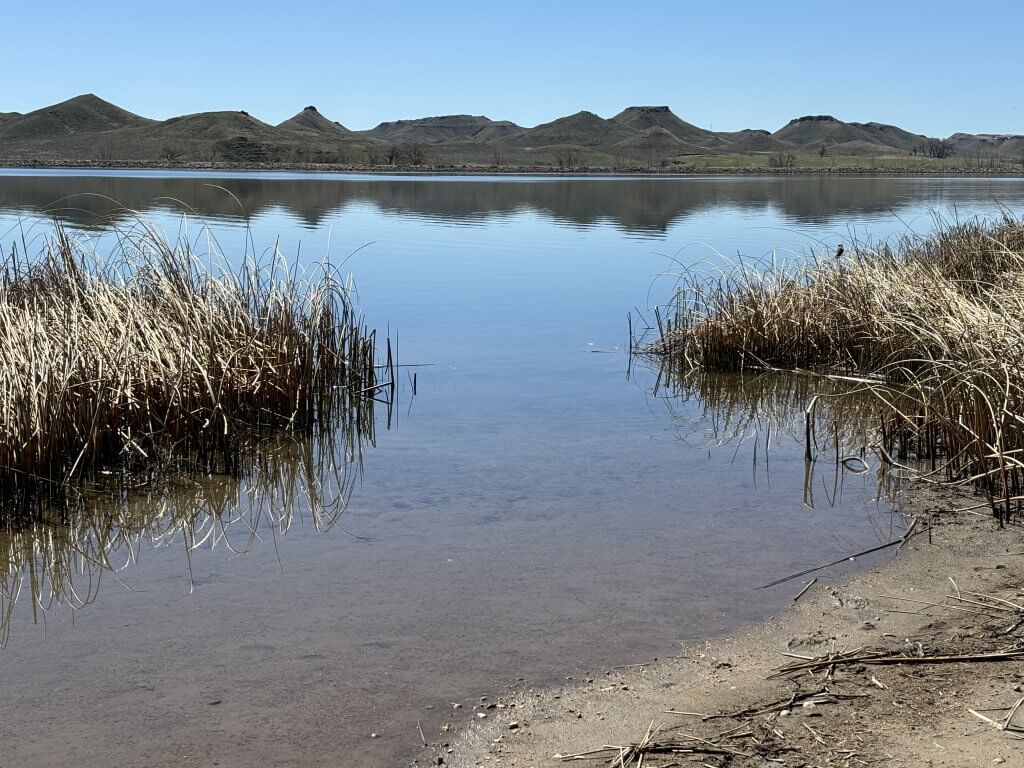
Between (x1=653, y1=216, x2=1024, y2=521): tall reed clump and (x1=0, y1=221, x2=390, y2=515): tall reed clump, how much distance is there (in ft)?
12.0

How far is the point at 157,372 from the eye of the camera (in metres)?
7.21

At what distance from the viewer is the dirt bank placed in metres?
3.34

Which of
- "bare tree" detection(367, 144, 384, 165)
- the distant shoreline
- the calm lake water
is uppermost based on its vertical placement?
"bare tree" detection(367, 144, 384, 165)

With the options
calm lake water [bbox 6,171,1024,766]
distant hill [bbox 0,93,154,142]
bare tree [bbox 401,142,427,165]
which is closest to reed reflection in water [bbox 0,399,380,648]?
calm lake water [bbox 6,171,1024,766]

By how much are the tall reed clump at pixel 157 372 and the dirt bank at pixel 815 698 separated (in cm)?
352

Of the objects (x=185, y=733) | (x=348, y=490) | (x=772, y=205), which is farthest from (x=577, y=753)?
(x=772, y=205)

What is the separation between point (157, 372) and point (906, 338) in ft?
20.6

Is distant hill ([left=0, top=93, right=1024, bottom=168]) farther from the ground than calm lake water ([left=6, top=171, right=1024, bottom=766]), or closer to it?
farther from the ground

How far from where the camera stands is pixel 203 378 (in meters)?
7.32

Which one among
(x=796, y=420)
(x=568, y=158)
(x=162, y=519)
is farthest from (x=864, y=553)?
(x=568, y=158)

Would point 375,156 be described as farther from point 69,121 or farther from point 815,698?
point 815,698

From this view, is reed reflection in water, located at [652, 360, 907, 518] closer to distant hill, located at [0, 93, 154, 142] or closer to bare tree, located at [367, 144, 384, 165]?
bare tree, located at [367, 144, 384, 165]

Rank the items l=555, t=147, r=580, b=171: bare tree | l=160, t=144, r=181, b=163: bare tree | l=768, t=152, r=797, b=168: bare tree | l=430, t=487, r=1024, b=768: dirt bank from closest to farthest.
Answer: l=430, t=487, r=1024, b=768: dirt bank
l=768, t=152, r=797, b=168: bare tree
l=160, t=144, r=181, b=163: bare tree
l=555, t=147, r=580, b=171: bare tree

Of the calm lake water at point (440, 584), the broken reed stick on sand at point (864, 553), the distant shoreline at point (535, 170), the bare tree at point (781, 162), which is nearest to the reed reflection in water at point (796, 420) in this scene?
the calm lake water at point (440, 584)
